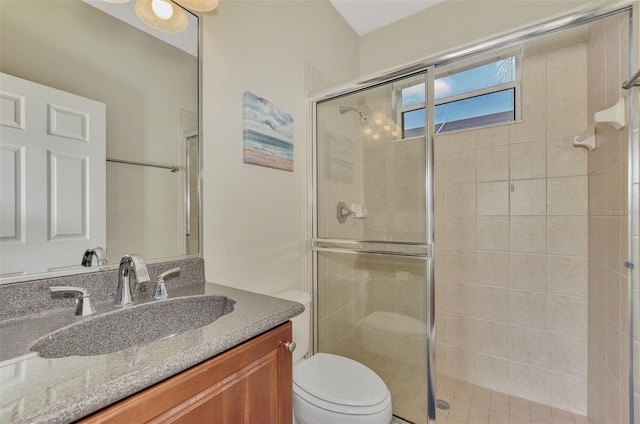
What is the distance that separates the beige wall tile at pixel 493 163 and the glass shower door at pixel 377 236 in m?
0.79

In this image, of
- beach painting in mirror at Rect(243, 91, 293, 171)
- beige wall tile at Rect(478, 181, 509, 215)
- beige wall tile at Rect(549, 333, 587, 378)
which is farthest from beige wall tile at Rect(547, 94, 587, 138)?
beach painting in mirror at Rect(243, 91, 293, 171)

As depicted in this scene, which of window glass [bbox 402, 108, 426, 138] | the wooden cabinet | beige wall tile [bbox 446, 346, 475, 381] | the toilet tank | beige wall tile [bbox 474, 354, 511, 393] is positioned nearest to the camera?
the wooden cabinet

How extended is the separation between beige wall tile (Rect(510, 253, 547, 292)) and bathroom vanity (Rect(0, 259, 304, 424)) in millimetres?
1701

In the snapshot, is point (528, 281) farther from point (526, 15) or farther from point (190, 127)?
point (190, 127)

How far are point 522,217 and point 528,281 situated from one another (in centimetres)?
42

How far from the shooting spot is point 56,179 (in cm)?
86

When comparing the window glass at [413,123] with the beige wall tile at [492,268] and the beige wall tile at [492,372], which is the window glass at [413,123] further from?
the beige wall tile at [492,372]

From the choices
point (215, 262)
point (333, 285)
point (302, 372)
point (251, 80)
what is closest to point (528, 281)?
point (333, 285)

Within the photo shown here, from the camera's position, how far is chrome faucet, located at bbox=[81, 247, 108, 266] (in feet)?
2.92

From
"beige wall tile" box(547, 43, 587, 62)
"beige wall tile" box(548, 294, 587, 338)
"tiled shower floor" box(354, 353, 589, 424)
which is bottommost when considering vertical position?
"tiled shower floor" box(354, 353, 589, 424)

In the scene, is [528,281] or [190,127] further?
[528,281]

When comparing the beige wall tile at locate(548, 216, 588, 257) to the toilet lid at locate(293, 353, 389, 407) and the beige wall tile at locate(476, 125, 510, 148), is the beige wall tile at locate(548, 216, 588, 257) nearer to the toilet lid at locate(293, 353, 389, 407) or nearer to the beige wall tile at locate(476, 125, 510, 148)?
the beige wall tile at locate(476, 125, 510, 148)

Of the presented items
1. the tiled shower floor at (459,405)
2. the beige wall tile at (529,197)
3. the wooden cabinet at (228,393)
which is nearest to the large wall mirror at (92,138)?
the wooden cabinet at (228,393)

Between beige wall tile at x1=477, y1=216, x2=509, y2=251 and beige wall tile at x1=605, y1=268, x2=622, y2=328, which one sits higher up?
beige wall tile at x1=477, y1=216, x2=509, y2=251
